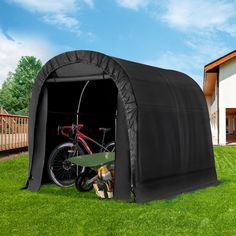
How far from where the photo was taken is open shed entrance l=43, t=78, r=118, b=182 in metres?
9.20

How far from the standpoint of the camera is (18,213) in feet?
21.0

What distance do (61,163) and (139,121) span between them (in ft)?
8.15

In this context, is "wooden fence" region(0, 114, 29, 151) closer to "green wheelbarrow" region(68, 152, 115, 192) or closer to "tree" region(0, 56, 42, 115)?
"green wheelbarrow" region(68, 152, 115, 192)

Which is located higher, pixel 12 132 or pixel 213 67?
pixel 213 67

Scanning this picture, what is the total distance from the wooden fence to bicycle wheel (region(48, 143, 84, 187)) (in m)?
7.42

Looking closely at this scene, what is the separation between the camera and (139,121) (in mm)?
7043

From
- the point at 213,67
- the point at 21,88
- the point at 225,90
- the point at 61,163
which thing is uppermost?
the point at 21,88

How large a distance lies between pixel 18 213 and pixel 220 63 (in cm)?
2022

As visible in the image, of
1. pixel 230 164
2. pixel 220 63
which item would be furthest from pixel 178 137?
pixel 220 63

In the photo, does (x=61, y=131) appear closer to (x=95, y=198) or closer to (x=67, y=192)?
(x=67, y=192)

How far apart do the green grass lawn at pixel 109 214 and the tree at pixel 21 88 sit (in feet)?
173

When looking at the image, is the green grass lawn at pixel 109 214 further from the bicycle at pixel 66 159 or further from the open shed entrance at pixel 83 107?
the open shed entrance at pixel 83 107

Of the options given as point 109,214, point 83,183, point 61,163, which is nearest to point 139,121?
point 109,214

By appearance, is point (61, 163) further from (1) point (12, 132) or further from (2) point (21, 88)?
(2) point (21, 88)
